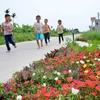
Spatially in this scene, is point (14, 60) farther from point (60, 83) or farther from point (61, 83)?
point (60, 83)

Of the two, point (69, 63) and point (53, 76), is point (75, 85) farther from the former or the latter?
point (69, 63)

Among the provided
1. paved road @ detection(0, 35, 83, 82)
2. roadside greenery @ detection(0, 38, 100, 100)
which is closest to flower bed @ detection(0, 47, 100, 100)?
roadside greenery @ detection(0, 38, 100, 100)

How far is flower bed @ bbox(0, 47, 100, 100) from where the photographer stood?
3.94 metres

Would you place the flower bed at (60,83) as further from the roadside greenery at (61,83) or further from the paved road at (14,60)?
the paved road at (14,60)

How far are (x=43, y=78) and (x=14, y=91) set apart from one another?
0.62 m

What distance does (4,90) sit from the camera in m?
4.90

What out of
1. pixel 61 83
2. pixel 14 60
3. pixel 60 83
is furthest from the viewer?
pixel 14 60

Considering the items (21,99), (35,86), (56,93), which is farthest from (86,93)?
(35,86)

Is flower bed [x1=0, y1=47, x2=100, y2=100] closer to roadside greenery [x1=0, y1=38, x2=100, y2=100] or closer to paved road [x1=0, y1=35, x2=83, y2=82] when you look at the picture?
roadside greenery [x1=0, y1=38, x2=100, y2=100]

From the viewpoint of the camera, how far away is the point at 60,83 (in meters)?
4.95

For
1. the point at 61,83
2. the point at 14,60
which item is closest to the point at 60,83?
the point at 61,83

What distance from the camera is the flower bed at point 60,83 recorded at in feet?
12.9

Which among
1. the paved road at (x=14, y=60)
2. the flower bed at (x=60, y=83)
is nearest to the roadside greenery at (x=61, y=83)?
the flower bed at (x=60, y=83)

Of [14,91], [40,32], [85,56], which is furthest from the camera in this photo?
[40,32]
